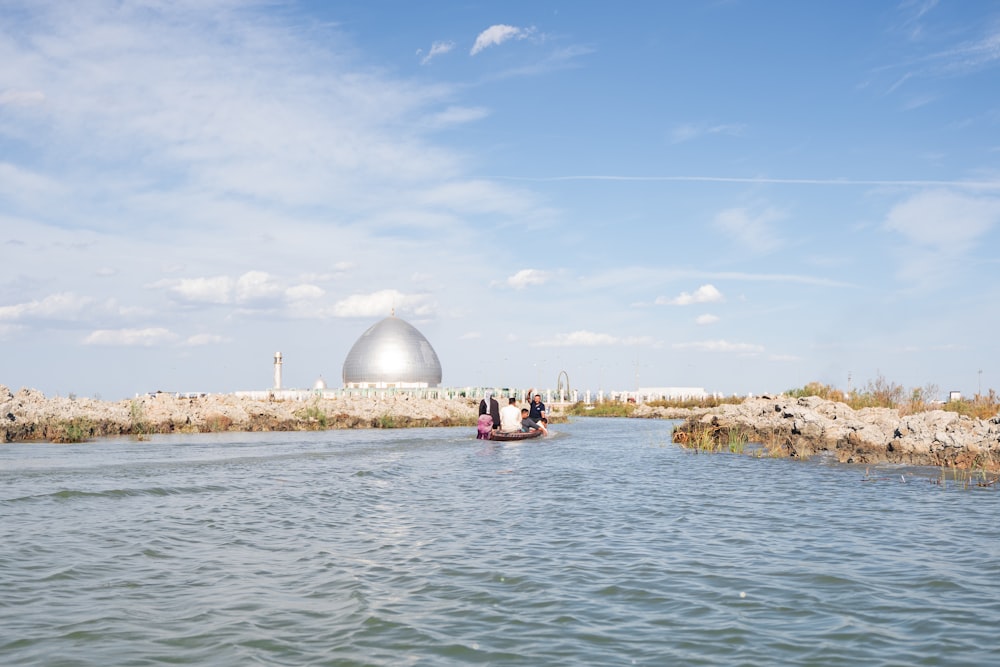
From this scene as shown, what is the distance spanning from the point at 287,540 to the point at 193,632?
183 inches

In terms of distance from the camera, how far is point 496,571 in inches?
394

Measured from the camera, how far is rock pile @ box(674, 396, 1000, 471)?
2195cm

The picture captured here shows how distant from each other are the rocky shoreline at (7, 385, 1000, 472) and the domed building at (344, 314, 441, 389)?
263 feet

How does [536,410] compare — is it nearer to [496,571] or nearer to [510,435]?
[510,435]

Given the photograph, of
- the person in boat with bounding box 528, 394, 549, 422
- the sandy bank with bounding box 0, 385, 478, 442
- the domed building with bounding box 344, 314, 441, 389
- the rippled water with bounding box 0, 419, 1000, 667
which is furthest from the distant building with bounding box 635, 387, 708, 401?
the rippled water with bounding box 0, 419, 1000, 667

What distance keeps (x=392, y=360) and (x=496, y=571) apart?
134 meters

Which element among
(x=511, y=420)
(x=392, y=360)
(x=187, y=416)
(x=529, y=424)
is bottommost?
(x=529, y=424)

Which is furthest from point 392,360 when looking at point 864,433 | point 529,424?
point 864,433

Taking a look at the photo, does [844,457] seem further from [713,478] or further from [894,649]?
[894,649]

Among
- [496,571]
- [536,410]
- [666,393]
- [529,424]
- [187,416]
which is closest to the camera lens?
[496,571]

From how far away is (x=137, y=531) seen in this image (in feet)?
41.8

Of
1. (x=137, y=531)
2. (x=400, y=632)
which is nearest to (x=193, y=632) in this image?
(x=400, y=632)

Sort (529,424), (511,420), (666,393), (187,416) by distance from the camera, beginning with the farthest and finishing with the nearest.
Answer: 1. (666,393)
2. (187,416)
3. (529,424)
4. (511,420)

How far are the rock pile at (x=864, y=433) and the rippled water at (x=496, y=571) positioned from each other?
144 inches
